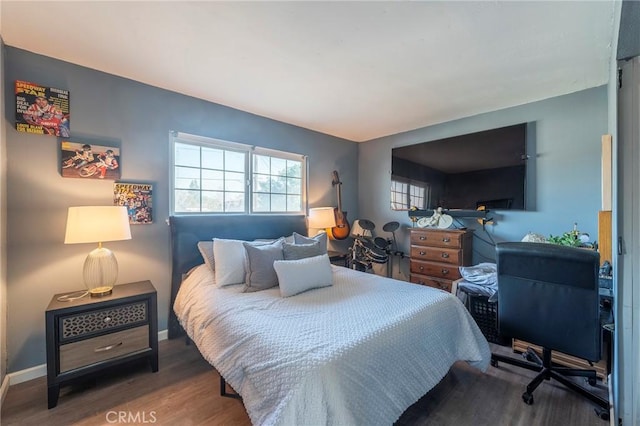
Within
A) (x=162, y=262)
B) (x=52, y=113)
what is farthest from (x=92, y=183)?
(x=162, y=262)

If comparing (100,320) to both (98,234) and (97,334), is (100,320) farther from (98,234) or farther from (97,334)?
(98,234)

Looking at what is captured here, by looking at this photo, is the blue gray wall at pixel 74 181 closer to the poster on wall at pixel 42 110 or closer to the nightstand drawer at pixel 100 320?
the poster on wall at pixel 42 110

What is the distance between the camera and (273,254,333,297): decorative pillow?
209 centimetres

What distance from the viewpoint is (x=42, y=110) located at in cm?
207

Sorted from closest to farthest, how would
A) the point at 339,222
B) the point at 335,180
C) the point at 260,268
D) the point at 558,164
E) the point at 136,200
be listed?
1. the point at 260,268
2. the point at 136,200
3. the point at 558,164
4. the point at 339,222
5. the point at 335,180

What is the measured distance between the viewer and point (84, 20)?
1.70 metres

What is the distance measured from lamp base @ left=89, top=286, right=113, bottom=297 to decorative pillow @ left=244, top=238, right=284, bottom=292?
3.35 feet

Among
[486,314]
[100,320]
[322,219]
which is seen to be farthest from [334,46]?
[486,314]

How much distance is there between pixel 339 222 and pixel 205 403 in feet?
9.21

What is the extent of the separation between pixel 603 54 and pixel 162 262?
13.5 feet

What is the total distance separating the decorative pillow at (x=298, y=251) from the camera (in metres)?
2.49

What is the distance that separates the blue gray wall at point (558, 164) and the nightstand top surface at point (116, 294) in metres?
3.62

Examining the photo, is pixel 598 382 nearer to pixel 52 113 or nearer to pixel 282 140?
pixel 282 140

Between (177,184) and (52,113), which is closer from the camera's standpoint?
(52,113)
